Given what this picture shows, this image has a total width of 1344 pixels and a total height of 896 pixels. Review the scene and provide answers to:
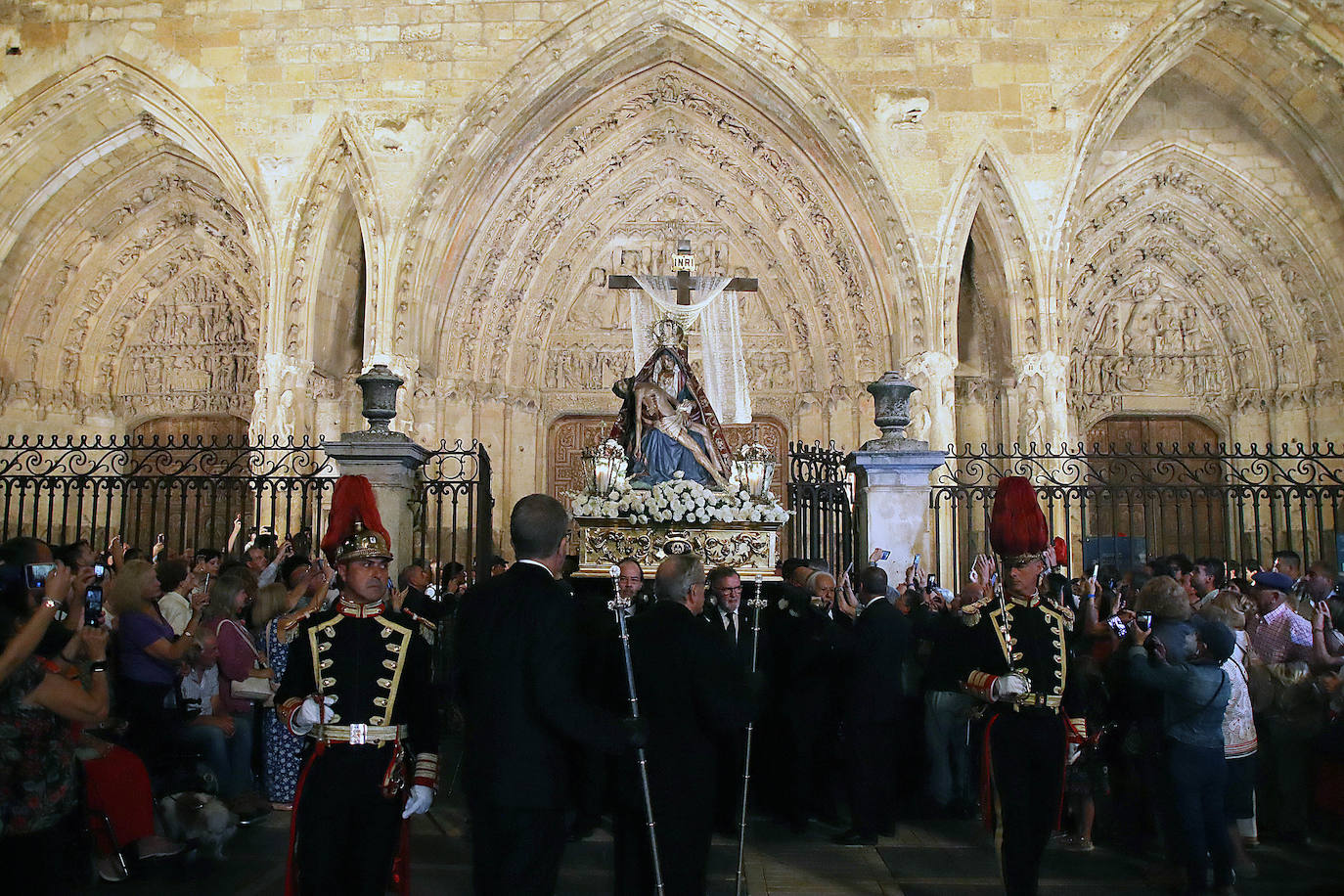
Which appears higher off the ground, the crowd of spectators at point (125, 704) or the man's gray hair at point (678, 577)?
the man's gray hair at point (678, 577)

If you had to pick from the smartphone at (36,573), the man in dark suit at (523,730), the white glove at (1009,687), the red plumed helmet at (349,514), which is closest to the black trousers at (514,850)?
the man in dark suit at (523,730)

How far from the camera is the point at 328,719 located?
336 cm

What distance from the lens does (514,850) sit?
117 inches

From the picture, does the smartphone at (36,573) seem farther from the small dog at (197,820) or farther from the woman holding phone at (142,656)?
the small dog at (197,820)

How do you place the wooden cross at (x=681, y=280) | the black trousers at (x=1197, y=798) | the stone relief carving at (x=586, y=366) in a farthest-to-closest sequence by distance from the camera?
the stone relief carving at (x=586, y=366)
the wooden cross at (x=681, y=280)
the black trousers at (x=1197, y=798)

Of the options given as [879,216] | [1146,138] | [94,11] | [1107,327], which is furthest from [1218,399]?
[94,11]

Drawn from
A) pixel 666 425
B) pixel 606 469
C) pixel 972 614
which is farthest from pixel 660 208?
pixel 972 614

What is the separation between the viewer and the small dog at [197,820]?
4.63 m

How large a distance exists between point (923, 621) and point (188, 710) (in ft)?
13.6

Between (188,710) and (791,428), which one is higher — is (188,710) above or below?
below

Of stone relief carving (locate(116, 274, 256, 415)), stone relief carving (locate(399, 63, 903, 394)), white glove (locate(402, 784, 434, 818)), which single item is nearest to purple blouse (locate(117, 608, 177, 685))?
white glove (locate(402, 784, 434, 818))

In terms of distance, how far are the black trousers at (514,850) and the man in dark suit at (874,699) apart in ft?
8.76

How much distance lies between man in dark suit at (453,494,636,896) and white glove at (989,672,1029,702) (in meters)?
1.60

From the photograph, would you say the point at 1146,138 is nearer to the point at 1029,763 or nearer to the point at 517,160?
the point at 517,160
